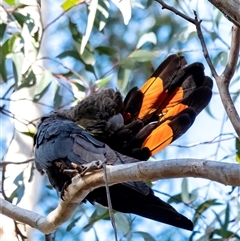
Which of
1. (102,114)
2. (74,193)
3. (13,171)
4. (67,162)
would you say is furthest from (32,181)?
(74,193)

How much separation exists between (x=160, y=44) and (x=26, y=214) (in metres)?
1.53

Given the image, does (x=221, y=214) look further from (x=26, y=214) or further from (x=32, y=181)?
(x=26, y=214)

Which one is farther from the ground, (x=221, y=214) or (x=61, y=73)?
(x=61, y=73)

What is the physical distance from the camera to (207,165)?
1068 millimetres

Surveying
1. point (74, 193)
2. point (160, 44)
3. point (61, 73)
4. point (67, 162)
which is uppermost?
point (160, 44)

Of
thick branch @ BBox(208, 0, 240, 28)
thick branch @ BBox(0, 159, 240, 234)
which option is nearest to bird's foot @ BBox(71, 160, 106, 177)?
thick branch @ BBox(0, 159, 240, 234)

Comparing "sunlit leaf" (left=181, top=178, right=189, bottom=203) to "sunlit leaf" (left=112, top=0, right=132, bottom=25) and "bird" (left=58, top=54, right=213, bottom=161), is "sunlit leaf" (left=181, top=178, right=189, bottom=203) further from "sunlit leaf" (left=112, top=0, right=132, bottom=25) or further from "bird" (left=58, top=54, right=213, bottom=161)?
"sunlit leaf" (left=112, top=0, right=132, bottom=25)

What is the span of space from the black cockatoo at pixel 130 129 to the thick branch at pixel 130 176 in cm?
12

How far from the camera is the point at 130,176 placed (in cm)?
120

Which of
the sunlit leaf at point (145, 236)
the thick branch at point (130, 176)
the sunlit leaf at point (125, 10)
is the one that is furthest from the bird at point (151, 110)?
the sunlit leaf at point (145, 236)

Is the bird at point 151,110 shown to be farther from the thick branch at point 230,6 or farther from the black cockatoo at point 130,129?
the thick branch at point 230,6

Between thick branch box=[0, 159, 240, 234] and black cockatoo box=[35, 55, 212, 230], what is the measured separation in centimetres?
12

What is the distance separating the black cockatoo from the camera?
5.29ft

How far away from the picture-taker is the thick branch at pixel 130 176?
1.04 metres
